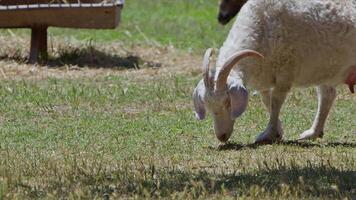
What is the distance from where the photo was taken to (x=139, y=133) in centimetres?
1145

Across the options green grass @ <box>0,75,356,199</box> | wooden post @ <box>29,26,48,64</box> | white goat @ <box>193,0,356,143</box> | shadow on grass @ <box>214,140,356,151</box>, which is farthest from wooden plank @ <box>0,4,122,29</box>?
shadow on grass @ <box>214,140,356,151</box>

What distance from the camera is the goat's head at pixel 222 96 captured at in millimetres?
10422

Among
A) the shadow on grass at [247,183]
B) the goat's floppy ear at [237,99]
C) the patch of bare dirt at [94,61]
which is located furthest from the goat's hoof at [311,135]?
the patch of bare dirt at [94,61]

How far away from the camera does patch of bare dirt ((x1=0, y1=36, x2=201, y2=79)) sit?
15.4m

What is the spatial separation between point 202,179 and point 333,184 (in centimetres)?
101

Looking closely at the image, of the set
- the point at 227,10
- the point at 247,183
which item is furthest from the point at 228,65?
the point at 227,10

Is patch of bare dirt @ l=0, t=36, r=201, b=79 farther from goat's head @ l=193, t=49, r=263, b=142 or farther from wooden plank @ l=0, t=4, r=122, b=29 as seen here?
goat's head @ l=193, t=49, r=263, b=142

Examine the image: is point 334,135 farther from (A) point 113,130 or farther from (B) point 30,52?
(B) point 30,52

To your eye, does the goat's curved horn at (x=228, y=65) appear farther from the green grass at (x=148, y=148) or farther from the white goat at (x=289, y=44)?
the green grass at (x=148, y=148)

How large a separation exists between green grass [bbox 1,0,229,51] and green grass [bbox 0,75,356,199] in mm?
3162

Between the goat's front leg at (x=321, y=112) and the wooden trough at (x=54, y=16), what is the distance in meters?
4.77

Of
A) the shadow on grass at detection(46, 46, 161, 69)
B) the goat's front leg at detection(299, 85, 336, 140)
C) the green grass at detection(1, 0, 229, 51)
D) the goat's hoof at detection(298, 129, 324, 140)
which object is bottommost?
the green grass at detection(1, 0, 229, 51)

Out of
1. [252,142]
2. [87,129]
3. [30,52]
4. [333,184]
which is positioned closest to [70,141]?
[87,129]

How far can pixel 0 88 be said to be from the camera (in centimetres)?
1408
